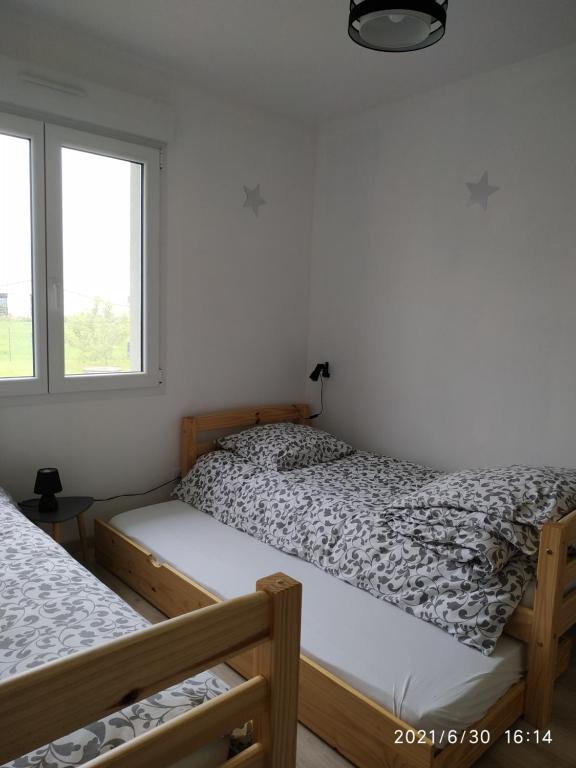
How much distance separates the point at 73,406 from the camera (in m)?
2.71

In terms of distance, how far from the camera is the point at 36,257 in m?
2.51

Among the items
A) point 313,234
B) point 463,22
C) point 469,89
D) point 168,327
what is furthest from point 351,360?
point 463,22

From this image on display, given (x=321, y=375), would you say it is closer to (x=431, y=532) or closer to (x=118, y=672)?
(x=431, y=532)

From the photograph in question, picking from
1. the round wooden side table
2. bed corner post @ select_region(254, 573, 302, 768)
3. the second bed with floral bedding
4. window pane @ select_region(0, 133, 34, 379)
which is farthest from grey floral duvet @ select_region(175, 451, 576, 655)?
window pane @ select_region(0, 133, 34, 379)

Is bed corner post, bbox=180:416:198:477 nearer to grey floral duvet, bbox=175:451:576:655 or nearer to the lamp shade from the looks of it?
grey floral duvet, bbox=175:451:576:655

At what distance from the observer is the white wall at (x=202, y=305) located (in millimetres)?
2674

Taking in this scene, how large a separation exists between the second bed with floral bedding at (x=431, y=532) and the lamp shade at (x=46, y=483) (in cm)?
80

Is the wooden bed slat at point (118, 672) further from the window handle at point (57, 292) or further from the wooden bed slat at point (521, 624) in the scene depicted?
the window handle at point (57, 292)

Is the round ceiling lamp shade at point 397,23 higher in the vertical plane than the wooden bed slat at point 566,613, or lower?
higher

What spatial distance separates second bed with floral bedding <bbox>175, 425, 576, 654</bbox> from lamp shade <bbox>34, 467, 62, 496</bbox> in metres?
A: 0.80

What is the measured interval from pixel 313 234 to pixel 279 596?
3001 mm

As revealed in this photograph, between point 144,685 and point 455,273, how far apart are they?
102 inches

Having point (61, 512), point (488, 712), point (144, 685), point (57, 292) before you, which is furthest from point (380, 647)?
point (57, 292)

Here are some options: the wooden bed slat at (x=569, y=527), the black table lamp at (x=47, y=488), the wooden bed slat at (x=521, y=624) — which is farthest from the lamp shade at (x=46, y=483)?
the wooden bed slat at (x=569, y=527)
